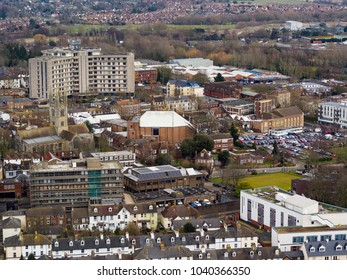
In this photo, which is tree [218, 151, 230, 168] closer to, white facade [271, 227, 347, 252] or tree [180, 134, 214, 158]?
tree [180, 134, 214, 158]

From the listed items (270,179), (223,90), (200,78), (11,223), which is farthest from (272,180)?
(200,78)

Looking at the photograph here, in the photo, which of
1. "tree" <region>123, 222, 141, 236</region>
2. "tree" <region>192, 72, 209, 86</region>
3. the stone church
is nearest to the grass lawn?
the stone church

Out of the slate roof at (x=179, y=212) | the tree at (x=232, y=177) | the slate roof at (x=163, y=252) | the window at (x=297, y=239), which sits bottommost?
the tree at (x=232, y=177)

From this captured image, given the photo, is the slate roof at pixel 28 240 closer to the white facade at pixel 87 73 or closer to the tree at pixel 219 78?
the white facade at pixel 87 73

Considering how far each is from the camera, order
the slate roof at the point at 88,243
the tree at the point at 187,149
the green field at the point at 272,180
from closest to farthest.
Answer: the slate roof at the point at 88,243 → the green field at the point at 272,180 → the tree at the point at 187,149

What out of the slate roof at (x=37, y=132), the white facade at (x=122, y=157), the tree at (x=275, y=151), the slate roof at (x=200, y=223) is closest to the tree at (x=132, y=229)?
the slate roof at (x=200, y=223)

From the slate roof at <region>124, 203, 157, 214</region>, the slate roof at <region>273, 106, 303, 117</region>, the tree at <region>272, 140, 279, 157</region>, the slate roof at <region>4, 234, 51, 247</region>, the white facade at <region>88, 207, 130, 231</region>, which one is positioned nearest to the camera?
the slate roof at <region>4, 234, 51, 247</region>

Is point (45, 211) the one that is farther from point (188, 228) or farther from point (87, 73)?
point (87, 73)
